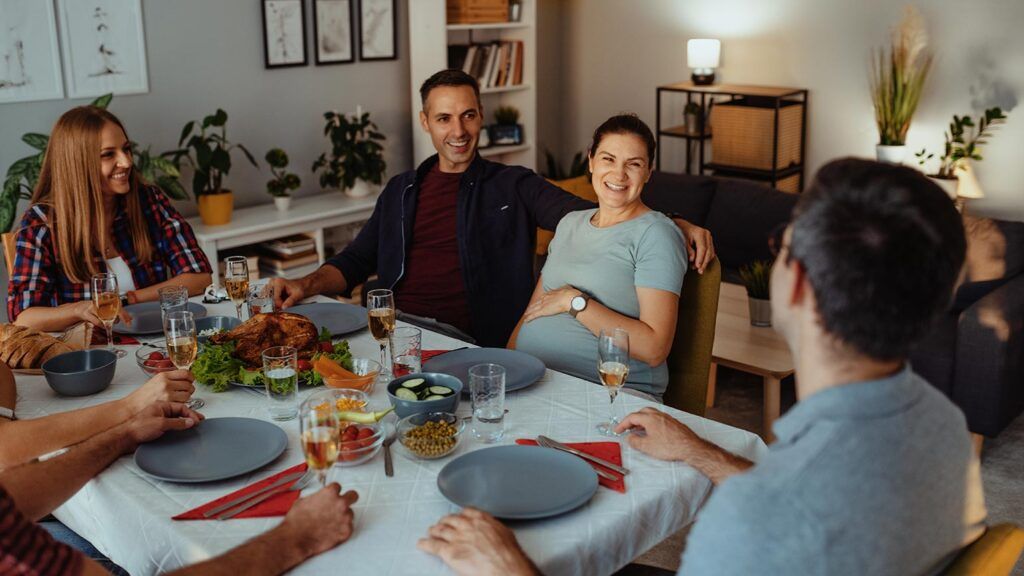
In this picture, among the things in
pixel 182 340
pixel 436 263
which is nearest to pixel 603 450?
pixel 182 340

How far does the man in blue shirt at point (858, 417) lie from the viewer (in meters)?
1.05

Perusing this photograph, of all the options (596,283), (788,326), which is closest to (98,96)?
(596,283)

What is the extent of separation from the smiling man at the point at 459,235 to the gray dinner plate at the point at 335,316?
0.38m

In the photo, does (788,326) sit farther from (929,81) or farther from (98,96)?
(929,81)

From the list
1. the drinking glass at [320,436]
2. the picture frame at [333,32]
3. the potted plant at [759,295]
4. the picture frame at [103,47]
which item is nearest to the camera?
→ the drinking glass at [320,436]

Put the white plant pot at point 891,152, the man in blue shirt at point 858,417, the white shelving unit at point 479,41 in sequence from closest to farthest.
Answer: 1. the man in blue shirt at point 858,417
2. the white plant pot at point 891,152
3. the white shelving unit at point 479,41

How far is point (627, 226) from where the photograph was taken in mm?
2355

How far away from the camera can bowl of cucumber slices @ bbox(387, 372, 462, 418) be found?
176cm

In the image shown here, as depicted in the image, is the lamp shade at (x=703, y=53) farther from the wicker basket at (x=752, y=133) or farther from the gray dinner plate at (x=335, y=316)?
the gray dinner plate at (x=335, y=316)

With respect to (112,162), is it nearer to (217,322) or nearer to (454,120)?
(217,322)

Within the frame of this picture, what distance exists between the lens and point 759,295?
140 inches

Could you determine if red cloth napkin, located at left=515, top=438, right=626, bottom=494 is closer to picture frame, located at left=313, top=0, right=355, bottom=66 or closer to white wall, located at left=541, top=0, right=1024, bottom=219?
picture frame, located at left=313, top=0, right=355, bottom=66

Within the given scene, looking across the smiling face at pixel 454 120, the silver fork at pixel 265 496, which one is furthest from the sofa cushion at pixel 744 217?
the silver fork at pixel 265 496

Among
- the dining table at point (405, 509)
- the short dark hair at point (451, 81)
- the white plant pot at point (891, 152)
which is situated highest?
the short dark hair at point (451, 81)
